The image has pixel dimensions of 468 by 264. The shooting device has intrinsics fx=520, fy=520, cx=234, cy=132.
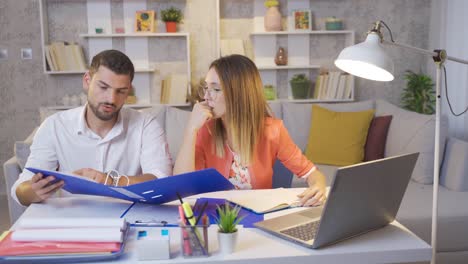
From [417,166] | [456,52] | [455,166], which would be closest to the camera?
[455,166]

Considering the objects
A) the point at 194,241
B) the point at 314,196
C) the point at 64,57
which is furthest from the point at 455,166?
the point at 64,57

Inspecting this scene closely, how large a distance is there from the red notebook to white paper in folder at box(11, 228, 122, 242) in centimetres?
1

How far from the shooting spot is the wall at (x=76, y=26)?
440cm

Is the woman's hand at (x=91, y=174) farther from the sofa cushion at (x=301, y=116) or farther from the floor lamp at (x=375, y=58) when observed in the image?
the sofa cushion at (x=301, y=116)

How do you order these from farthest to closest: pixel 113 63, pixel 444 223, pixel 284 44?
pixel 284 44
pixel 444 223
pixel 113 63

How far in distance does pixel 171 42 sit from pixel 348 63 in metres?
3.14

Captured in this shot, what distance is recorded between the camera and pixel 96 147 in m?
1.98

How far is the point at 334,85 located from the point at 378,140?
0.97m

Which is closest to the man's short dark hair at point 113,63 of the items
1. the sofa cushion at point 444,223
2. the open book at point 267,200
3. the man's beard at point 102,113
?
the man's beard at point 102,113

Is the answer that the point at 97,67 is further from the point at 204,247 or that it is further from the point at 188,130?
the point at 204,247

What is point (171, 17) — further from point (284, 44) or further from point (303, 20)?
point (303, 20)

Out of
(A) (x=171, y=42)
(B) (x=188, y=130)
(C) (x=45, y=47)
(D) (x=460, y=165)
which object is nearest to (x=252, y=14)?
(A) (x=171, y=42)

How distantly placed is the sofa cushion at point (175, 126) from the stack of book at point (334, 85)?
140cm

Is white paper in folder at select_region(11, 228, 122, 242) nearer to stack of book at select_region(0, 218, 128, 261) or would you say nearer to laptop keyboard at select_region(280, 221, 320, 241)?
stack of book at select_region(0, 218, 128, 261)
